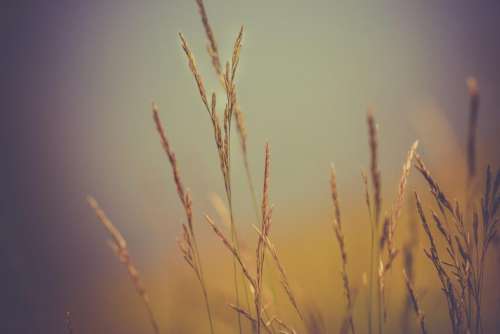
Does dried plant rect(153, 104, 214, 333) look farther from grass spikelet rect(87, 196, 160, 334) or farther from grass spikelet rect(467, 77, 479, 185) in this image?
grass spikelet rect(467, 77, 479, 185)

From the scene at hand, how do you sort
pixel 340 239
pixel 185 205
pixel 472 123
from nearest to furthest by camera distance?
pixel 472 123, pixel 340 239, pixel 185 205

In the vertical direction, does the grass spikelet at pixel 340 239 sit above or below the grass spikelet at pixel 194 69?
below

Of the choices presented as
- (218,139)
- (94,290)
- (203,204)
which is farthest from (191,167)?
(94,290)

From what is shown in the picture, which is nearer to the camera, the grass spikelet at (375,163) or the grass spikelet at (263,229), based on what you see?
the grass spikelet at (375,163)

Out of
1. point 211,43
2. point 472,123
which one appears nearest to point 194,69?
point 211,43

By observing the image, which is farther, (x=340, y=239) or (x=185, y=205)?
(x=185, y=205)

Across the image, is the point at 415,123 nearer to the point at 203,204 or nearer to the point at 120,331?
the point at 203,204

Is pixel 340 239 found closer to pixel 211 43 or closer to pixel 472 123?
pixel 472 123

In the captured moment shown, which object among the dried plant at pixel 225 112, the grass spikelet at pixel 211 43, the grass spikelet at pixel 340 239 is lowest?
the grass spikelet at pixel 340 239

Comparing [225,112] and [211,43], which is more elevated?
[211,43]

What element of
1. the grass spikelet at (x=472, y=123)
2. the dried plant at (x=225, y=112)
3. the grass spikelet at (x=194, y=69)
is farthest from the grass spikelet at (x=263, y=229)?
the grass spikelet at (x=472, y=123)

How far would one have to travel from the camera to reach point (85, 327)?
2.79 metres

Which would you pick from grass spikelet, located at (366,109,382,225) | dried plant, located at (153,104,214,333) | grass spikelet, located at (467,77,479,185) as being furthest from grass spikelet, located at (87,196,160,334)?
grass spikelet, located at (467,77,479,185)

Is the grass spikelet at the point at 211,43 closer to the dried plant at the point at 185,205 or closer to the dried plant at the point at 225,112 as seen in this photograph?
the dried plant at the point at 225,112
